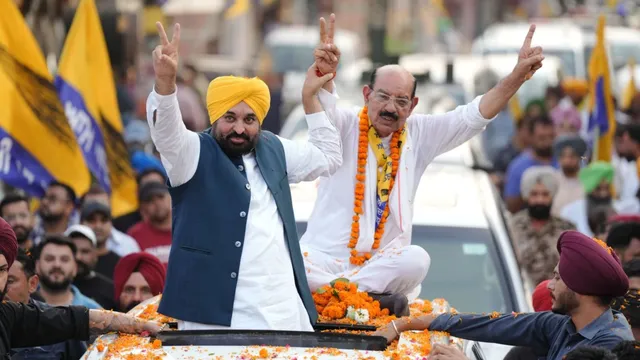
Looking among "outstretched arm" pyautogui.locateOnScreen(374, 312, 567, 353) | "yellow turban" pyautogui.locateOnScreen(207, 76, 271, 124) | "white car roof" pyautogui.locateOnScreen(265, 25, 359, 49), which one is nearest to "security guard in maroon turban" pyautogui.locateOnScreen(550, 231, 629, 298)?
"outstretched arm" pyautogui.locateOnScreen(374, 312, 567, 353)

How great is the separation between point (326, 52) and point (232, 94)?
773 millimetres

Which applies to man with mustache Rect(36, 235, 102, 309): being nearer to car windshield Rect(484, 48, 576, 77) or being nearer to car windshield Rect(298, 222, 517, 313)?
car windshield Rect(298, 222, 517, 313)

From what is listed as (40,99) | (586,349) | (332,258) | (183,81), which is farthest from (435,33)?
(586,349)

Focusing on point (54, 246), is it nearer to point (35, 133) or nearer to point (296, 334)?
point (35, 133)

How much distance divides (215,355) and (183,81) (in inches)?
642

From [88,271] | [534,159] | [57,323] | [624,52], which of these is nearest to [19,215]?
[88,271]

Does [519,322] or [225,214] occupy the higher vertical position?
[225,214]

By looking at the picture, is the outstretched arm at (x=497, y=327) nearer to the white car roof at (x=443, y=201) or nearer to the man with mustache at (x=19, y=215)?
the white car roof at (x=443, y=201)

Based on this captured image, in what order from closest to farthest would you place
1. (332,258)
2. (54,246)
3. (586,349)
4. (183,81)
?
(586,349)
(332,258)
(54,246)
(183,81)

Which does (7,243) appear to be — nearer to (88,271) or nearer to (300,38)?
(88,271)

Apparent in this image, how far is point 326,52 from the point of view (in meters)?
7.53

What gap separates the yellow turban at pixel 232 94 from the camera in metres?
6.94

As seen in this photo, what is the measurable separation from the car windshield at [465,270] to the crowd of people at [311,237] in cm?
55

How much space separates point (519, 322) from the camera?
6.65 meters
